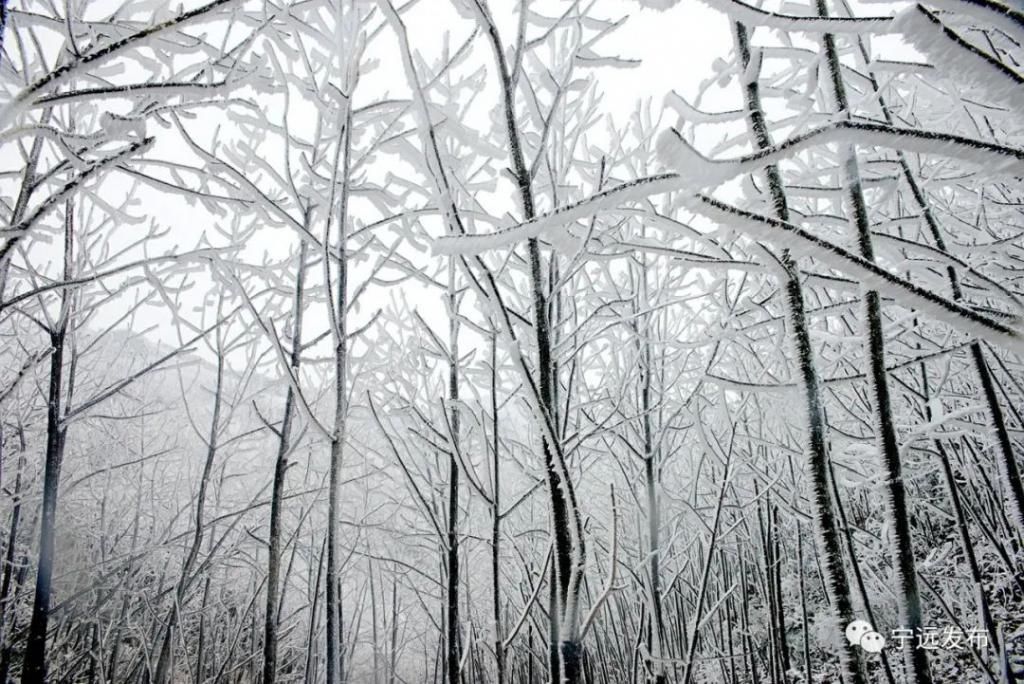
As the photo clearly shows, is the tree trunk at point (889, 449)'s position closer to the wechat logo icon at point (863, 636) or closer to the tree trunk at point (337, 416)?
the wechat logo icon at point (863, 636)

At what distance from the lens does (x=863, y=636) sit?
914 mm

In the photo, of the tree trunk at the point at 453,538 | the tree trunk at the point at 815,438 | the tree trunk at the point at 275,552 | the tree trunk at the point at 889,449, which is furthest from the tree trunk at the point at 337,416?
the tree trunk at the point at 889,449

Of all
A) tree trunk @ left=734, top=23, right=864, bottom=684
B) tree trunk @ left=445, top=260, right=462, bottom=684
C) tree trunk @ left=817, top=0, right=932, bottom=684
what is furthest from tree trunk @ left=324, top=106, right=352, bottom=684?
tree trunk @ left=817, top=0, right=932, bottom=684

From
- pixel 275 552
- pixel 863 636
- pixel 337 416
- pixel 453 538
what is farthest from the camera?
pixel 275 552

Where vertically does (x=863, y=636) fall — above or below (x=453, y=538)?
below

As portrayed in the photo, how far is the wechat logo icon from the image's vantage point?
A: 0.86m

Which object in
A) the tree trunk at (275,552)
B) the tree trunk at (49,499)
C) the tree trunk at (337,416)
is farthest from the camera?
the tree trunk at (275,552)

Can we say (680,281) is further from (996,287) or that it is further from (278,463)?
(278,463)

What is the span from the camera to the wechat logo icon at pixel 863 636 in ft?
2.83

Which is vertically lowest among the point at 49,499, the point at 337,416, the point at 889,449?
the point at 889,449

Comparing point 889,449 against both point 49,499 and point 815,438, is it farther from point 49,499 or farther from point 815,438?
point 49,499

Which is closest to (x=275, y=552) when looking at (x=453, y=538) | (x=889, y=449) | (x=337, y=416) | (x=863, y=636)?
(x=453, y=538)

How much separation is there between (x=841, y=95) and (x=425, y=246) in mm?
1606

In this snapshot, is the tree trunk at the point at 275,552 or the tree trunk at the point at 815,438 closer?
the tree trunk at the point at 815,438
